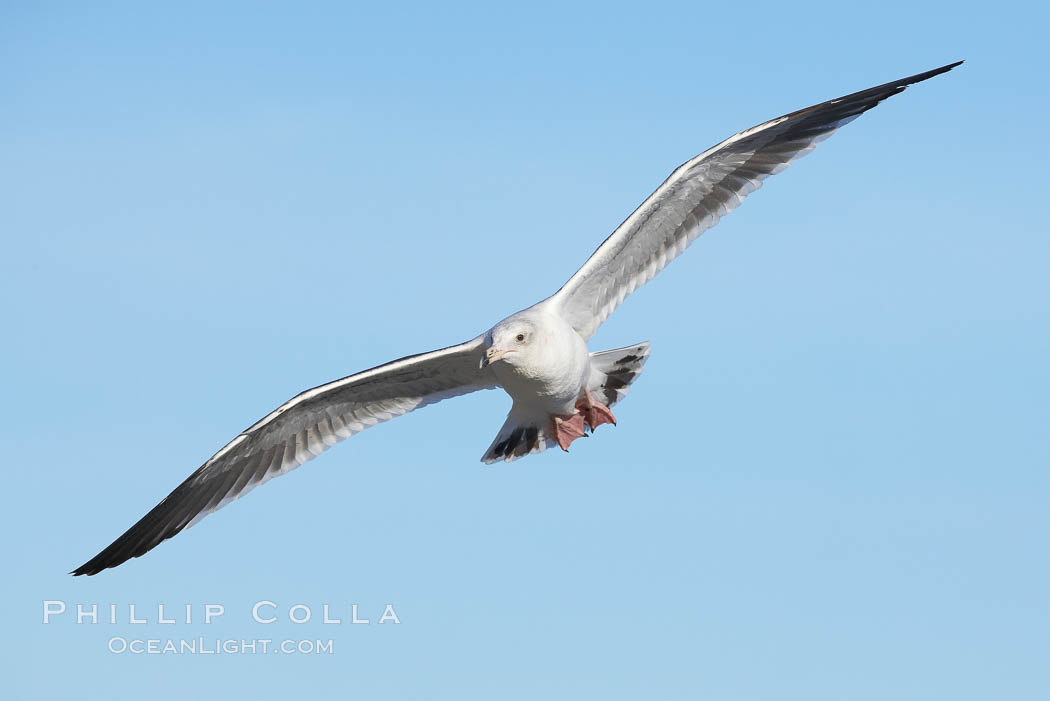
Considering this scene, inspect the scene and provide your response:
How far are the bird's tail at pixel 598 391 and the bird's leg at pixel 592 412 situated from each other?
6.7 inches

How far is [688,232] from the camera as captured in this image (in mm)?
12859

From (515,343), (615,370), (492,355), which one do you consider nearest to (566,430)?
(615,370)

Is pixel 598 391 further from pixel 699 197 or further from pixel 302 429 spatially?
pixel 302 429

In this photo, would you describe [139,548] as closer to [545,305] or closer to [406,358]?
[406,358]

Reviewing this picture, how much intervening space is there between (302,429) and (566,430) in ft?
8.60

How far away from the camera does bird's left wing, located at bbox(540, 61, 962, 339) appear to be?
12.4 meters

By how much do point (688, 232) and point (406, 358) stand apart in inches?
121

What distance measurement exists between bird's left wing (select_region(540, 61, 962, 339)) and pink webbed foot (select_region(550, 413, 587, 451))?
0.89m

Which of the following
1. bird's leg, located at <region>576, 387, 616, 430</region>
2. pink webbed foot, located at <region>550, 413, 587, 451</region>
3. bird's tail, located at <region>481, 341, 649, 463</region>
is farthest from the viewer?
bird's tail, located at <region>481, 341, 649, 463</region>

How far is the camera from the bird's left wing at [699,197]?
1237 centimetres

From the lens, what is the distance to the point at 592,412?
42.3 feet

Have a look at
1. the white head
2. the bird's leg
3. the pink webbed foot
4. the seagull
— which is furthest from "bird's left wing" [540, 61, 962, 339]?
the white head

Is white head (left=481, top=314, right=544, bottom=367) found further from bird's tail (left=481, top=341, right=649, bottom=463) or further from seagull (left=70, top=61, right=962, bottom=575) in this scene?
bird's tail (left=481, top=341, right=649, bottom=463)

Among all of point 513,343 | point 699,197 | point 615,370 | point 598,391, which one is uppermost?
point 699,197
